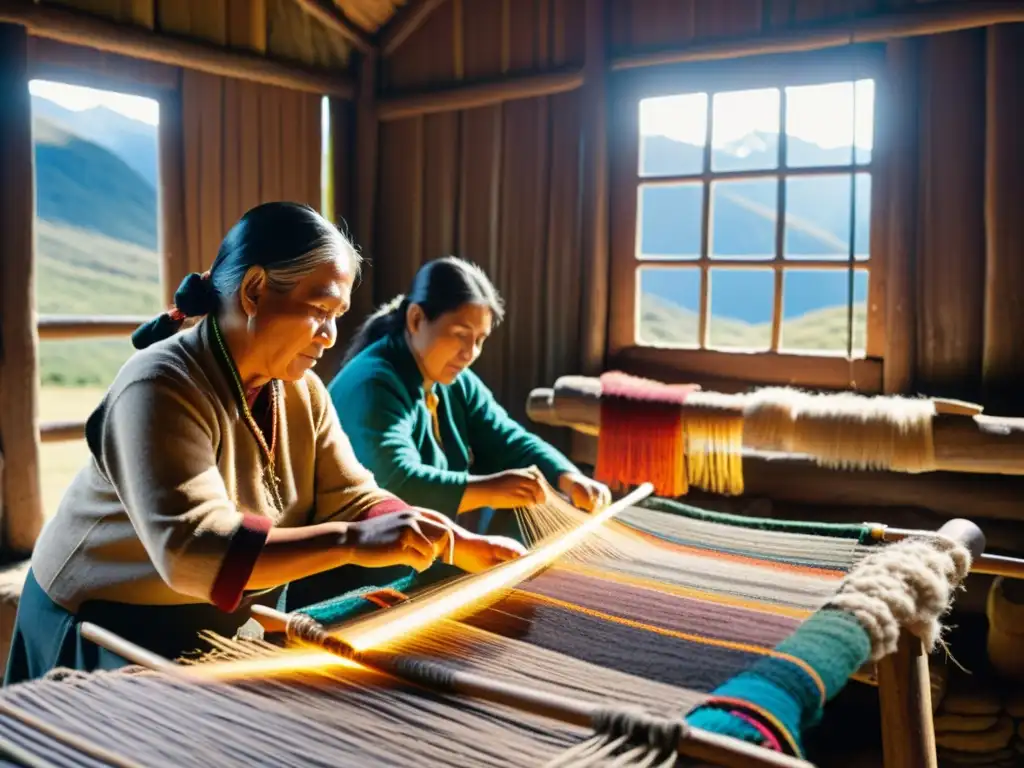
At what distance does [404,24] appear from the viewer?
4.23 meters

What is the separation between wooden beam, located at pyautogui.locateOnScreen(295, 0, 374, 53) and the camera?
4008mm

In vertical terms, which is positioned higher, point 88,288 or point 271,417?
point 88,288

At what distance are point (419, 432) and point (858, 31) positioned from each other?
82.7 inches

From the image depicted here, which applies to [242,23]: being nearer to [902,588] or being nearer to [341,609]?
[341,609]

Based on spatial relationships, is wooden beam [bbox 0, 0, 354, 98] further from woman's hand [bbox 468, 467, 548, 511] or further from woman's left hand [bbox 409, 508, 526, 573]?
woman's left hand [bbox 409, 508, 526, 573]

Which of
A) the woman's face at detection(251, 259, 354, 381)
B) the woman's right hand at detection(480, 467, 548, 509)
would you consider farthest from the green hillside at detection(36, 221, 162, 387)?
the woman's face at detection(251, 259, 354, 381)

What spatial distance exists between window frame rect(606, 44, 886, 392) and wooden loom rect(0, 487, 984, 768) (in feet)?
4.94

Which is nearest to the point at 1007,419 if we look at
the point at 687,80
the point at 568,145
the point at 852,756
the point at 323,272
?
the point at 852,756

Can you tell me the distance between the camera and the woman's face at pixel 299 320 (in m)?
1.48

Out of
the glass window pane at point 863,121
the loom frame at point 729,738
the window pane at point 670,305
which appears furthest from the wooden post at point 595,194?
the window pane at point 670,305

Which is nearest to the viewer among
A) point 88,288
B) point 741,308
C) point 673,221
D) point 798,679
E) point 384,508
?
point 798,679

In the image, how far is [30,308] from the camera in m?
3.25

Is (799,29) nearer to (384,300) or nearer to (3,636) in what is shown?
(384,300)

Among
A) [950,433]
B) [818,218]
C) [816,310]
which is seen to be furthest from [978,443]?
[818,218]
